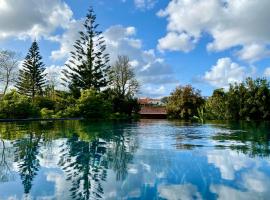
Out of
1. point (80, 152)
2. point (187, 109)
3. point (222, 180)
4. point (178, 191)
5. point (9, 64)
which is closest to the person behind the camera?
point (178, 191)

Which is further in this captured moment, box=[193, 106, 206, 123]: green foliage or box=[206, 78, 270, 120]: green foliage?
box=[193, 106, 206, 123]: green foliage

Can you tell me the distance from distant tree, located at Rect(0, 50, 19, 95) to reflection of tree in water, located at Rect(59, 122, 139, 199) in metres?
24.7

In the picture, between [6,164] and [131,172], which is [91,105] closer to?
[6,164]

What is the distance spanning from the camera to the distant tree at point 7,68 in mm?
30531

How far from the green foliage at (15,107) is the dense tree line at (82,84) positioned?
0.33 feet

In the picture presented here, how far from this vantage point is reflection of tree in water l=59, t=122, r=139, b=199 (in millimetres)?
4113

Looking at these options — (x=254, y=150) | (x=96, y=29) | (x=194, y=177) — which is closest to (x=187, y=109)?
(x=96, y=29)

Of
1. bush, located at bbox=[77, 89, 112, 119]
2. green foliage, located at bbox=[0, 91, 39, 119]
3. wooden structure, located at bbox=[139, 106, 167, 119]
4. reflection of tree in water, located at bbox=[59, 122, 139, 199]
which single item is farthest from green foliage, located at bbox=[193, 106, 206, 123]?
reflection of tree in water, located at bbox=[59, 122, 139, 199]

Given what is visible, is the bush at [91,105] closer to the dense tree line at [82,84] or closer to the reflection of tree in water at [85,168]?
the dense tree line at [82,84]

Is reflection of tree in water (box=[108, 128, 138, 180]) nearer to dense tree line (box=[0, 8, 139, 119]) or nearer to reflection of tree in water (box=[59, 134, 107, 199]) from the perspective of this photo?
reflection of tree in water (box=[59, 134, 107, 199])

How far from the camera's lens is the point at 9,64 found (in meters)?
30.8

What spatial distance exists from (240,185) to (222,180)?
0.35 meters

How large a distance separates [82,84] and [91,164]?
84.4ft

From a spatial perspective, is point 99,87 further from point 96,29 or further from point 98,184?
point 98,184
